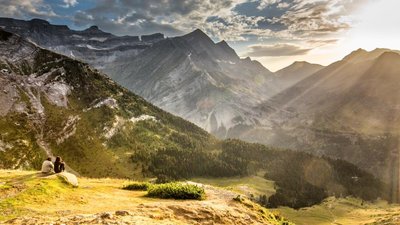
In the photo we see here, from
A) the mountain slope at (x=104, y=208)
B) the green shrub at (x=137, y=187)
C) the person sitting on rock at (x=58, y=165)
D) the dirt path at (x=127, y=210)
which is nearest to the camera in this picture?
the dirt path at (x=127, y=210)

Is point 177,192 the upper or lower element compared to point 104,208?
upper

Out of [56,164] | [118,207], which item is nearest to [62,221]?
[118,207]

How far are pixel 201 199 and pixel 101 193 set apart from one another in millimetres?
10438

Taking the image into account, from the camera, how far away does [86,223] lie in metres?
23.0

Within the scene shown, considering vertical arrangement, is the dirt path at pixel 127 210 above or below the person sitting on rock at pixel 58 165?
below

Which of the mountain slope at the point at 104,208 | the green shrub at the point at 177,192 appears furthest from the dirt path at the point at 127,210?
the green shrub at the point at 177,192

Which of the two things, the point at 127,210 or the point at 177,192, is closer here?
the point at 127,210

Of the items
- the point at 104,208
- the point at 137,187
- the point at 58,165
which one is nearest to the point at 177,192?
the point at 137,187

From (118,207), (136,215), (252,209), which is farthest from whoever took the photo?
(252,209)

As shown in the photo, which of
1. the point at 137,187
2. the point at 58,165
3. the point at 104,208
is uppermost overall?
the point at 58,165

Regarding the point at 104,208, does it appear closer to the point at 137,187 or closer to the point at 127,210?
the point at 127,210

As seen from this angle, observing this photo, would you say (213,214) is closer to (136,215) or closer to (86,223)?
(136,215)

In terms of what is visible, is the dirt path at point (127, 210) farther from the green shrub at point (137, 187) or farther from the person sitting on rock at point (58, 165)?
the person sitting on rock at point (58, 165)

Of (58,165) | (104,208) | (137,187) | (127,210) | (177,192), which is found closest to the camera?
(127,210)
